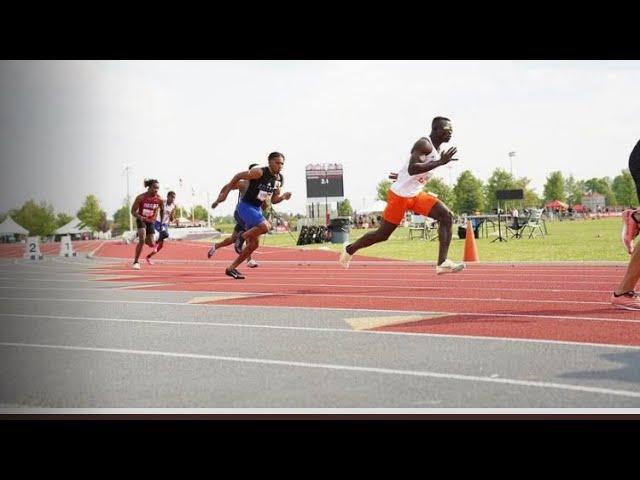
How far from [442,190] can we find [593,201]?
1442cm

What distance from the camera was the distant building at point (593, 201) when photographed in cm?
4969

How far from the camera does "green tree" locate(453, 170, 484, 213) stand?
6475 cm

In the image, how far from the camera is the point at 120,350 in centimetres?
455

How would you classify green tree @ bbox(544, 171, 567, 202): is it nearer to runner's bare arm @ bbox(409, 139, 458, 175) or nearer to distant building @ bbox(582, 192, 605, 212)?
distant building @ bbox(582, 192, 605, 212)

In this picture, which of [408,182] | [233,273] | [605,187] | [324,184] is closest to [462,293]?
[408,182]

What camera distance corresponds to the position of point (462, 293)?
23.9ft

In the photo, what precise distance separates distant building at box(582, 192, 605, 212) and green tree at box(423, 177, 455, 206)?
39.4 ft

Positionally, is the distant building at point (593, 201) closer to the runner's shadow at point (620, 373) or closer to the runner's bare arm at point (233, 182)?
the runner's bare arm at point (233, 182)

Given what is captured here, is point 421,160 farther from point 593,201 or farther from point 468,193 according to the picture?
point 468,193
